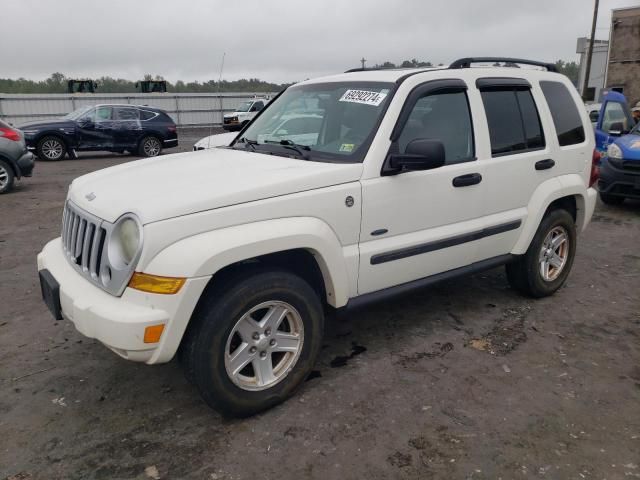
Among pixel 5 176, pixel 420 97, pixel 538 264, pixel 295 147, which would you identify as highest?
pixel 420 97

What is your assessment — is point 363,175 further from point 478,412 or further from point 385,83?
point 478,412

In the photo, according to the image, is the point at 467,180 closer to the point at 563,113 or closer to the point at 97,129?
the point at 563,113

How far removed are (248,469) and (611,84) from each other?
35.2 meters

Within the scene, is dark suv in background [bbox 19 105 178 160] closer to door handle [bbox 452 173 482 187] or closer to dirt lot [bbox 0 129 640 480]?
dirt lot [bbox 0 129 640 480]

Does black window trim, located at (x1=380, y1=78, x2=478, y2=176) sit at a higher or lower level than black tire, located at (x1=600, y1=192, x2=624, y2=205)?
higher

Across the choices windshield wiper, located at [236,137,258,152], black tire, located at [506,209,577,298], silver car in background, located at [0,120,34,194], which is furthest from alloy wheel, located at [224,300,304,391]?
silver car in background, located at [0,120,34,194]

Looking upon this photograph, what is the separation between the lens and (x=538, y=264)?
15.0 feet

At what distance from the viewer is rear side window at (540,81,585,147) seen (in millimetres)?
4492

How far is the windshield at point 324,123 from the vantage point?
3.39 meters

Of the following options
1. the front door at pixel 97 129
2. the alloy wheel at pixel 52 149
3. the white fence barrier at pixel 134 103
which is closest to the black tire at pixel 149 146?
the front door at pixel 97 129

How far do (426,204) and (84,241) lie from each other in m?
2.13

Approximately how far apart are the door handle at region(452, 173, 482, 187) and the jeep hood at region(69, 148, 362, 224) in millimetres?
848

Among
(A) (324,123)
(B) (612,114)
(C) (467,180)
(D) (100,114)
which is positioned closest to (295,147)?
(A) (324,123)

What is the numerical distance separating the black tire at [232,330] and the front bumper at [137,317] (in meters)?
0.12
